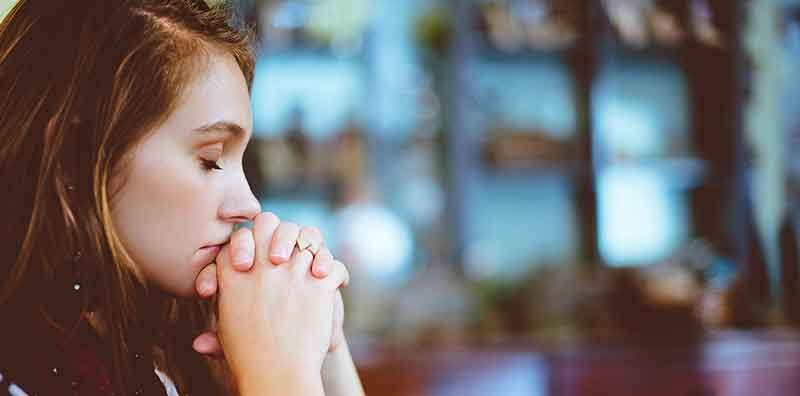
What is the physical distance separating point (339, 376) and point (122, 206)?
0.99ft

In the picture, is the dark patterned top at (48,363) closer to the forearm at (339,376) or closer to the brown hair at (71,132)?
the brown hair at (71,132)

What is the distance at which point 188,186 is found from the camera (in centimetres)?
72

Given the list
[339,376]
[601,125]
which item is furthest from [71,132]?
[601,125]

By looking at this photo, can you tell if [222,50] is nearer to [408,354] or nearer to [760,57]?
[408,354]

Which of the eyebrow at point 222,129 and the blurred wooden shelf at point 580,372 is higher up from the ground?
the eyebrow at point 222,129

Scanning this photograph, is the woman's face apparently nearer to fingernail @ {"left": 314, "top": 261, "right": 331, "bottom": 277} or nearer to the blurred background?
fingernail @ {"left": 314, "top": 261, "right": 331, "bottom": 277}

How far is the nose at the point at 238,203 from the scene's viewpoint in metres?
0.75

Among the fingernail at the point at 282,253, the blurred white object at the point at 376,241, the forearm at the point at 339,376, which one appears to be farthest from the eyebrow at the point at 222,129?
the blurred white object at the point at 376,241

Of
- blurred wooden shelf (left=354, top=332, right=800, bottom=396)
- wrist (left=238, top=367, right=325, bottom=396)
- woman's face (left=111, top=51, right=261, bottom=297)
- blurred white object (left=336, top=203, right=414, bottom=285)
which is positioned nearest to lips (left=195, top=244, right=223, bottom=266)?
woman's face (left=111, top=51, right=261, bottom=297)

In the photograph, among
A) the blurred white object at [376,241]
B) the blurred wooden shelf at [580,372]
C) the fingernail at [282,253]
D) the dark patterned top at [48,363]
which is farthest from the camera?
the blurred white object at [376,241]

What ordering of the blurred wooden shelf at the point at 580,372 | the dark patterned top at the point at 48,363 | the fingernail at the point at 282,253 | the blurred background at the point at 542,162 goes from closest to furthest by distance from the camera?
the dark patterned top at the point at 48,363 < the fingernail at the point at 282,253 < the blurred wooden shelf at the point at 580,372 < the blurred background at the point at 542,162

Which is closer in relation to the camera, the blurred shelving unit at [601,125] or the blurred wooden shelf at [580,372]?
the blurred wooden shelf at [580,372]

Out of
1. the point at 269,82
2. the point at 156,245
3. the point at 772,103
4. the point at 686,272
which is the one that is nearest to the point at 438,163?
the point at 269,82

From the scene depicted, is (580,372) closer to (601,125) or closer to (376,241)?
(376,241)
